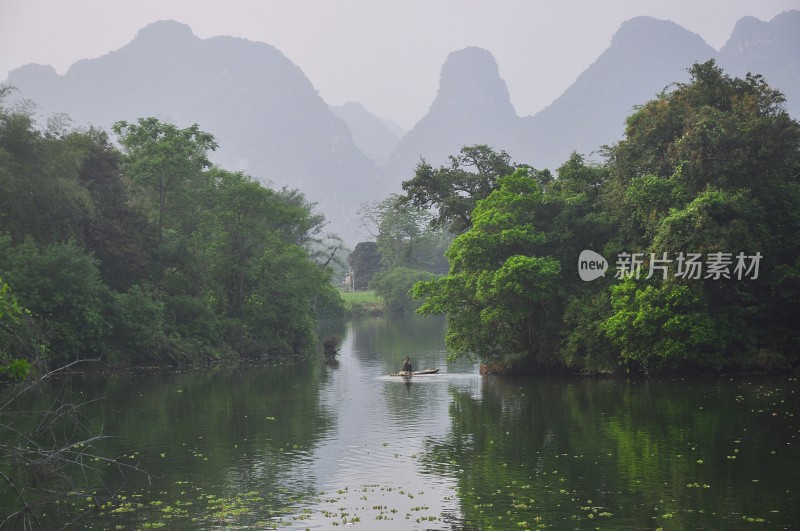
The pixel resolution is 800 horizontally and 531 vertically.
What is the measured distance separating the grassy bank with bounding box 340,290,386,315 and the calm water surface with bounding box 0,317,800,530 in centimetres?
6104

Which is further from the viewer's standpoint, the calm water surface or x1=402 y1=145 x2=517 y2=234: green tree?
x1=402 y1=145 x2=517 y2=234: green tree

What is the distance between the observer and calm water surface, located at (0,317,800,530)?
56.0 feet

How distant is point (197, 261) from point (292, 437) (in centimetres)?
2840

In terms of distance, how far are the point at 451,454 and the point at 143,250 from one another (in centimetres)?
3171

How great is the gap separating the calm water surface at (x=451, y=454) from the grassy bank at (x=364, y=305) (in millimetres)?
61044

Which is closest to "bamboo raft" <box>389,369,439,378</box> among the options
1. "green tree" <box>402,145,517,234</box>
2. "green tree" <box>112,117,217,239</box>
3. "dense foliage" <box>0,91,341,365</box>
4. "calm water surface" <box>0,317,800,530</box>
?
"calm water surface" <box>0,317,800,530</box>

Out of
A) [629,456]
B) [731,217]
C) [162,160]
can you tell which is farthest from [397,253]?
[629,456]

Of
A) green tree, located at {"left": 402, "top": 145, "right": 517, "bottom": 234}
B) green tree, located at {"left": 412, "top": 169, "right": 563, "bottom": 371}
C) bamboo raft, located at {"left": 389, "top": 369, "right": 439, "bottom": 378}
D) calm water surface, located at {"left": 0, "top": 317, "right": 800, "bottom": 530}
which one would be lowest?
calm water surface, located at {"left": 0, "top": 317, "right": 800, "bottom": 530}

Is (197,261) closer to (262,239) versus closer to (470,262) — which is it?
(262,239)

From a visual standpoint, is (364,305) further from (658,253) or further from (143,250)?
(658,253)

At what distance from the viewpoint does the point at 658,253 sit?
3681 cm

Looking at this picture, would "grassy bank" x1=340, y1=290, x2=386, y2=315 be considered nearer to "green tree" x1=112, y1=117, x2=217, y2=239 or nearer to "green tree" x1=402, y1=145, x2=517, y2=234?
"green tree" x1=112, y1=117, x2=217, y2=239

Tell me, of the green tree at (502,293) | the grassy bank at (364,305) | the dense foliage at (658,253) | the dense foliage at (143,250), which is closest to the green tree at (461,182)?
the dense foliage at (658,253)

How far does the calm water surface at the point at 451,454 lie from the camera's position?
1708 centimetres
